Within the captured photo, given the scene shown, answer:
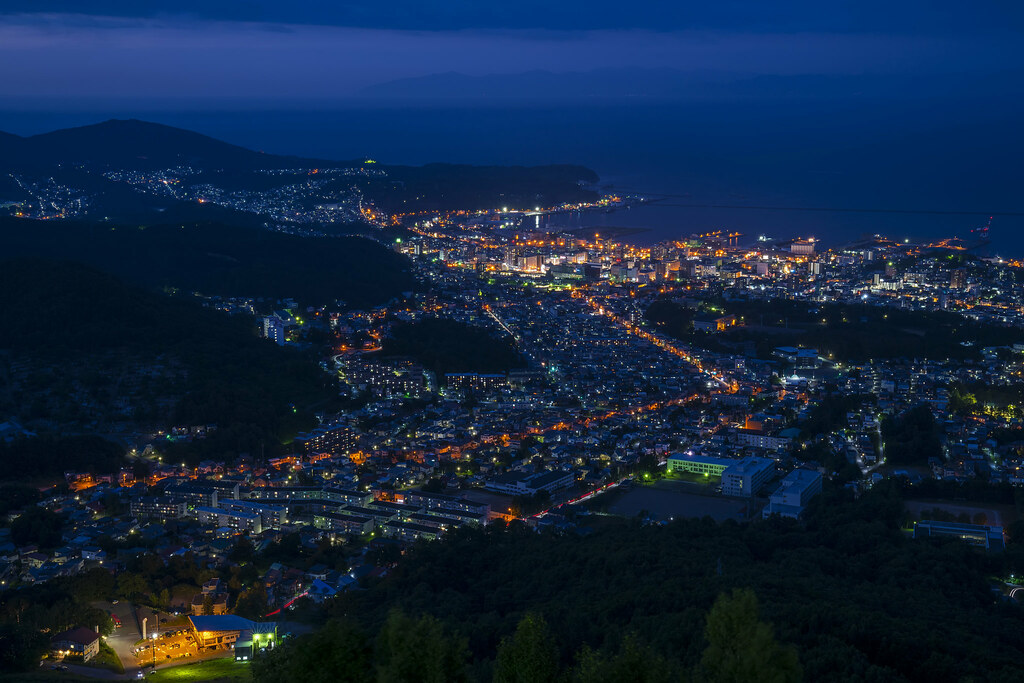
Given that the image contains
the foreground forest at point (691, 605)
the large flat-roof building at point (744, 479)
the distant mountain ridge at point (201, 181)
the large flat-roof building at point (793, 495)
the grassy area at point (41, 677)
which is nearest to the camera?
the foreground forest at point (691, 605)

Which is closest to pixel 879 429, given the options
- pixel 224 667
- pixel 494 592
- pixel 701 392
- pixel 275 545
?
pixel 701 392

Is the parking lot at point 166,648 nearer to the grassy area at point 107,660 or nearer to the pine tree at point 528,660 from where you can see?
the grassy area at point 107,660

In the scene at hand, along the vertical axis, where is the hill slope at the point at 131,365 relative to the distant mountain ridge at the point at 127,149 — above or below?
below

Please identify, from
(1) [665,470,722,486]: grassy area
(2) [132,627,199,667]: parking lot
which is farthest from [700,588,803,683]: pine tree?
(1) [665,470,722,486]: grassy area

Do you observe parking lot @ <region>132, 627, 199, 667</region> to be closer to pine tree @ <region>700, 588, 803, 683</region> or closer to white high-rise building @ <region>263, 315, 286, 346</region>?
pine tree @ <region>700, 588, 803, 683</region>

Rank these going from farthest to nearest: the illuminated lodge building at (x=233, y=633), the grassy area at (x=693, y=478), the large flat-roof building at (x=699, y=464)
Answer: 1. the large flat-roof building at (x=699, y=464)
2. the grassy area at (x=693, y=478)
3. the illuminated lodge building at (x=233, y=633)

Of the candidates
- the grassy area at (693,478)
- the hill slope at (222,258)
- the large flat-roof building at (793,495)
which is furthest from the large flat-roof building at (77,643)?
the hill slope at (222,258)

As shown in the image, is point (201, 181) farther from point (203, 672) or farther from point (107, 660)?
point (203, 672)

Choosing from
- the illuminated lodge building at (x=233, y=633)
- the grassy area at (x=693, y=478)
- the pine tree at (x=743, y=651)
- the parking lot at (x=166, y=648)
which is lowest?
the parking lot at (x=166, y=648)
